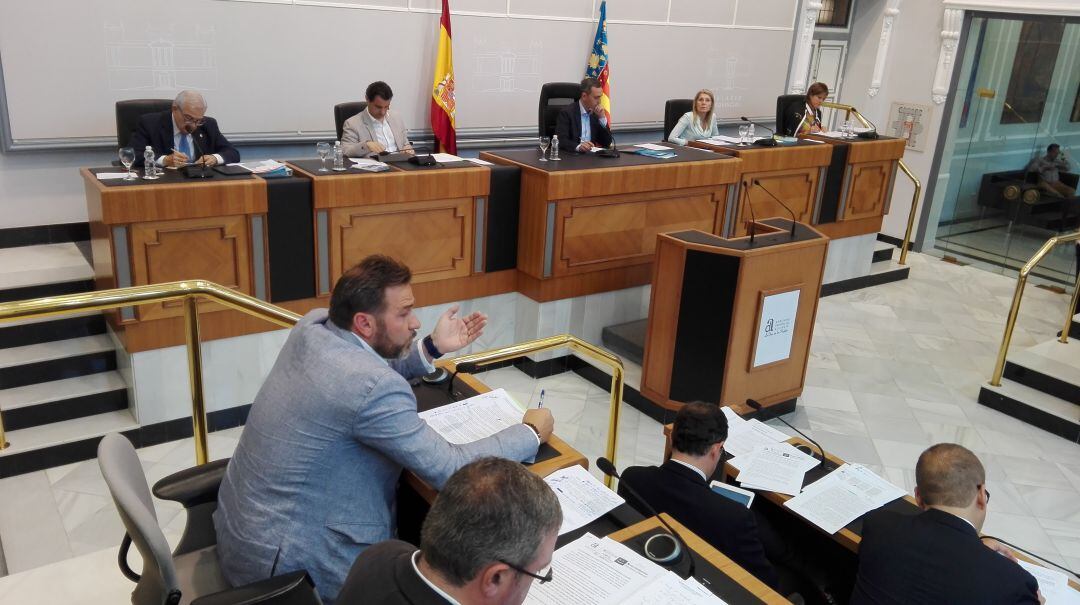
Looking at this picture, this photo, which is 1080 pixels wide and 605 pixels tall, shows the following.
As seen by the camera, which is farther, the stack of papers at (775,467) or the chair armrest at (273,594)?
the stack of papers at (775,467)

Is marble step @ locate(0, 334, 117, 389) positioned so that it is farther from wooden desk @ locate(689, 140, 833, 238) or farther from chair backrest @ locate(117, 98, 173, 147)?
wooden desk @ locate(689, 140, 833, 238)

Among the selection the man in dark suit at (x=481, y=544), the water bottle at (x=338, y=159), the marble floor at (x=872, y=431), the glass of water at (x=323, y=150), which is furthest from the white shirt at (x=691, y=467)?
the glass of water at (x=323, y=150)

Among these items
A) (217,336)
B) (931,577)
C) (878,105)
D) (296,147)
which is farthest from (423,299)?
(878,105)

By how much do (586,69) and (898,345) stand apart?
3.74 meters

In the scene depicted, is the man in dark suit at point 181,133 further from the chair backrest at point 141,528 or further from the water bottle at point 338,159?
the chair backrest at point 141,528

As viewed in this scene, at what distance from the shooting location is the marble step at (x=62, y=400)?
4.06 meters

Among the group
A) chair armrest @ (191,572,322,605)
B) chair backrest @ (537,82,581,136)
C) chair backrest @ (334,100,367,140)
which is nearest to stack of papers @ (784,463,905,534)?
chair armrest @ (191,572,322,605)

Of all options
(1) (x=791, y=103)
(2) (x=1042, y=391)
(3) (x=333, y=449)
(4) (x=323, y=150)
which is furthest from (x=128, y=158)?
(1) (x=791, y=103)

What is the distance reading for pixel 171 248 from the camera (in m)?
4.14

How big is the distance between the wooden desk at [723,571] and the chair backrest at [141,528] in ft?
3.45

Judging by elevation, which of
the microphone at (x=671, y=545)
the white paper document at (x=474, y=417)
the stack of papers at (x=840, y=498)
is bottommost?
the stack of papers at (x=840, y=498)

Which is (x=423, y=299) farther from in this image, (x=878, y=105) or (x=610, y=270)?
(x=878, y=105)

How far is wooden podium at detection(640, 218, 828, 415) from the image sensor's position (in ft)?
14.8

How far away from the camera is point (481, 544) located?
1455mm
